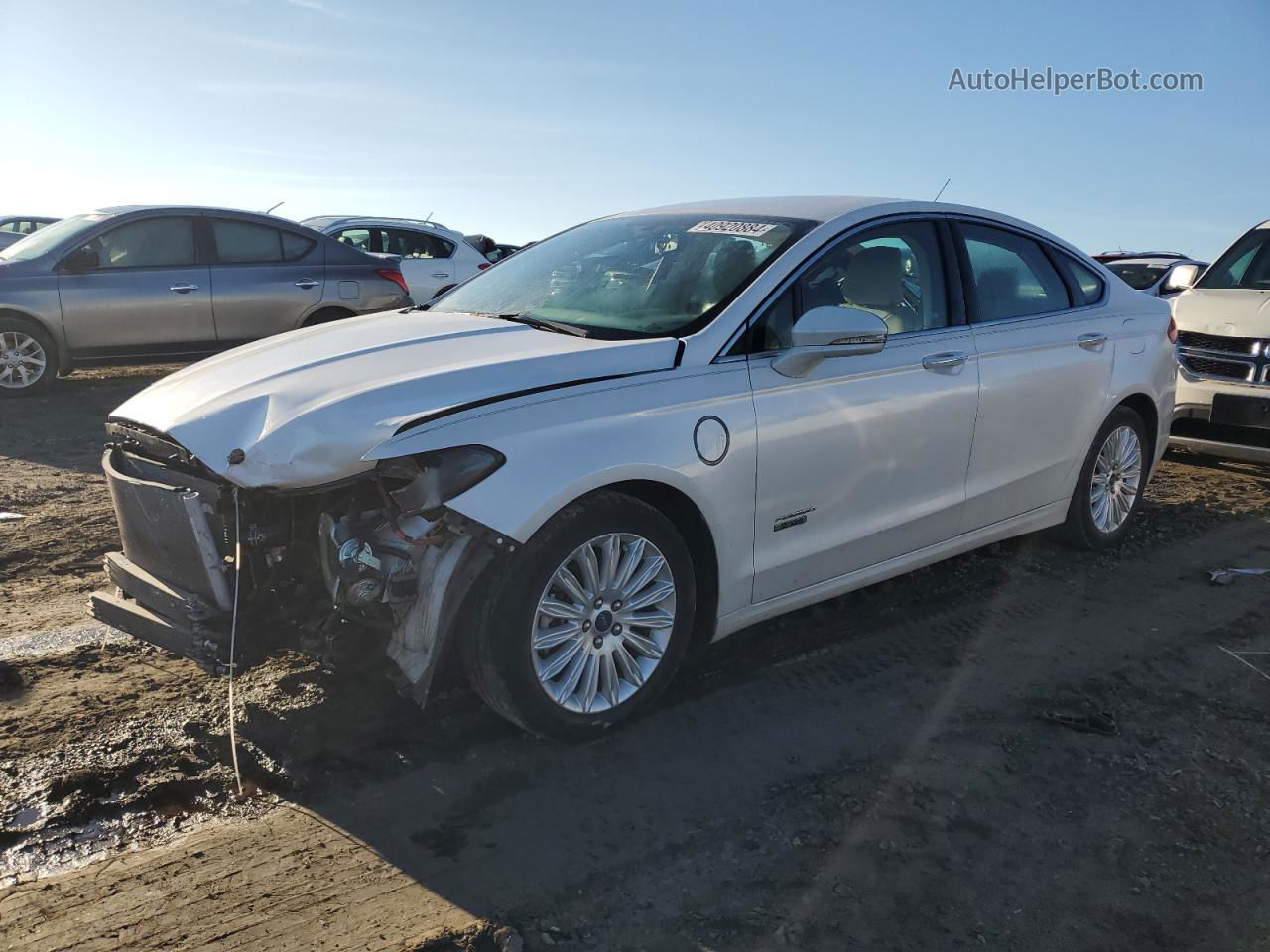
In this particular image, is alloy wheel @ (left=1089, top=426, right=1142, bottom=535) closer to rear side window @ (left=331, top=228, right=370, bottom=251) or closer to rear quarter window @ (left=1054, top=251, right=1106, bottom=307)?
rear quarter window @ (left=1054, top=251, right=1106, bottom=307)

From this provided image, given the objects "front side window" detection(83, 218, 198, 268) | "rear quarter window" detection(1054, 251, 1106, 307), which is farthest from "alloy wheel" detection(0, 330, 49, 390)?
"rear quarter window" detection(1054, 251, 1106, 307)

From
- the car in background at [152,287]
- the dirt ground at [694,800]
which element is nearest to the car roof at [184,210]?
the car in background at [152,287]

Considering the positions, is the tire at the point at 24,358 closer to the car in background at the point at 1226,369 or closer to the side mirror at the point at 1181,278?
the car in background at the point at 1226,369

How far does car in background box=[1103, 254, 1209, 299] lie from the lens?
816cm

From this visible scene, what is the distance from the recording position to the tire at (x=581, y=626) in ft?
10.6

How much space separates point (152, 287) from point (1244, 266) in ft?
30.3

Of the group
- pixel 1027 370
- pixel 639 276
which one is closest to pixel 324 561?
pixel 639 276

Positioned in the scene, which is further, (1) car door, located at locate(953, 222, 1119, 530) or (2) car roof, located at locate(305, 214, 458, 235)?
(2) car roof, located at locate(305, 214, 458, 235)

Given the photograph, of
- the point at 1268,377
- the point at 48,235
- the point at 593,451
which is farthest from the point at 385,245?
the point at 593,451

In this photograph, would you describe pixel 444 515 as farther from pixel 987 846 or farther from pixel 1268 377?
pixel 1268 377

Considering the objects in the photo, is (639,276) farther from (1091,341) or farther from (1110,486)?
(1110,486)

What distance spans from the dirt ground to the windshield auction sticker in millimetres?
1647

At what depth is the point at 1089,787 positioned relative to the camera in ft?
11.0

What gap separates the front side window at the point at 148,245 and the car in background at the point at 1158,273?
801 cm
